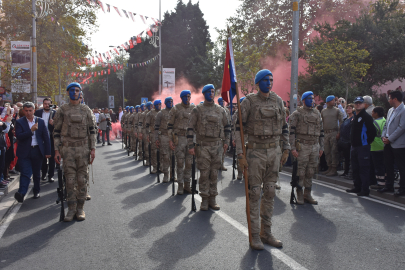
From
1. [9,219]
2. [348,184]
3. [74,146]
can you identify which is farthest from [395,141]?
[9,219]

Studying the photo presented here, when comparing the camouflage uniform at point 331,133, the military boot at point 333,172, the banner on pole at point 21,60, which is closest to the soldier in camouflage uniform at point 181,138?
the camouflage uniform at point 331,133

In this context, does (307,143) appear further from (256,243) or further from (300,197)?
(256,243)

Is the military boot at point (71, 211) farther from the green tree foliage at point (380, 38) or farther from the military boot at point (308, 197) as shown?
the green tree foliage at point (380, 38)

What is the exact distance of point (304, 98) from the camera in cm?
752

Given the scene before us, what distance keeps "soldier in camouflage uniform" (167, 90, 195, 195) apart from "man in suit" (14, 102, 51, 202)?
8.93 ft

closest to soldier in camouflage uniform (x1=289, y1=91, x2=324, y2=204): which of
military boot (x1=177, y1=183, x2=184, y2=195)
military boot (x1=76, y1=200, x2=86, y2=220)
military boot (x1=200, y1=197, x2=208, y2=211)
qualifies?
military boot (x1=200, y1=197, x2=208, y2=211)

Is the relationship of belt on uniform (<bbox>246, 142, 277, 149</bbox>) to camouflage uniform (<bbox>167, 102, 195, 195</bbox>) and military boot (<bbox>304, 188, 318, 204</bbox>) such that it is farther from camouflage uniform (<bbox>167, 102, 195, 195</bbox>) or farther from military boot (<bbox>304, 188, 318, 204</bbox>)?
camouflage uniform (<bbox>167, 102, 195, 195</bbox>)

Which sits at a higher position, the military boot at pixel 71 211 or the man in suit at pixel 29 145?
the man in suit at pixel 29 145

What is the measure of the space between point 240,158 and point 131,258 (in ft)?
5.98

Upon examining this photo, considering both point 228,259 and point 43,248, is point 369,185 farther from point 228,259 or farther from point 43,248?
point 43,248

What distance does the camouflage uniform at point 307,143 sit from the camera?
7.43m

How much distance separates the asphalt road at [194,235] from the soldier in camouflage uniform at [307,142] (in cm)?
49

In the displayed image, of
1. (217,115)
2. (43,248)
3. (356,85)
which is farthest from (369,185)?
(356,85)

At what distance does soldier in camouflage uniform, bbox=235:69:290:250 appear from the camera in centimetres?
499
